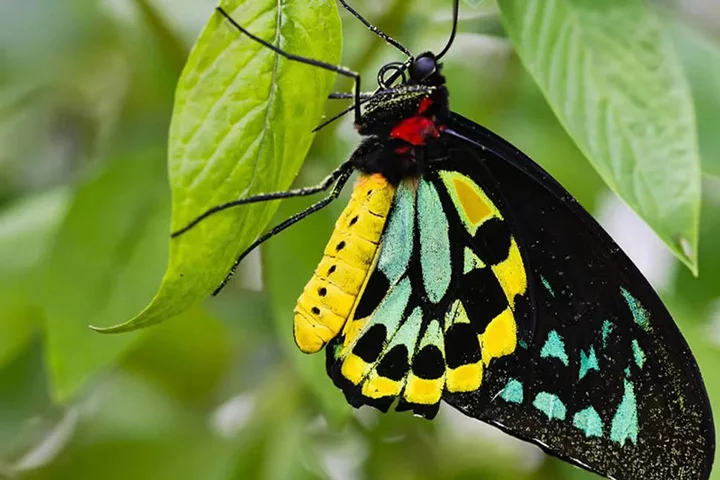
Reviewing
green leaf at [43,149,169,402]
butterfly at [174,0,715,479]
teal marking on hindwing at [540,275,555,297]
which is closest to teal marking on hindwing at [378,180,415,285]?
butterfly at [174,0,715,479]

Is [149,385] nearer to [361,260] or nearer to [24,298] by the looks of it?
[24,298]

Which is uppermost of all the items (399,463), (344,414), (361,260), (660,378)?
(361,260)

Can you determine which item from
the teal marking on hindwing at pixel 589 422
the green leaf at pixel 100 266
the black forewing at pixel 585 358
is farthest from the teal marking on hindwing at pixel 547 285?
the green leaf at pixel 100 266

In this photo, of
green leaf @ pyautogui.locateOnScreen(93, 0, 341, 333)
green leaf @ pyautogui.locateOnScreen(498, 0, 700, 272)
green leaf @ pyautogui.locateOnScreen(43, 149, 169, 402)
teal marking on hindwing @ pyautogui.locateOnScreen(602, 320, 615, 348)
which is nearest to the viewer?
green leaf @ pyautogui.locateOnScreen(93, 0, 341, 333)

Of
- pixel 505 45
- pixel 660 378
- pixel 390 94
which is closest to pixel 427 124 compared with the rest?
pixel 390 94

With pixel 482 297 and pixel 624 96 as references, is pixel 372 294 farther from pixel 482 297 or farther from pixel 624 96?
pixel 624 96

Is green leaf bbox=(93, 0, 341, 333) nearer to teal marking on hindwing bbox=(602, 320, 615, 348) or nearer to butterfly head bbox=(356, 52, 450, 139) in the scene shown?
butterfly head bbox=(356, 52, 450, 139)

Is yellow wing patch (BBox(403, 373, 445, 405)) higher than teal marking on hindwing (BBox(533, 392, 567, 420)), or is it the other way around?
yellow wing patch (BBox(403, 373, 445, 405))
